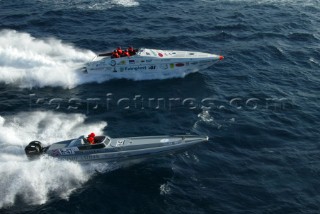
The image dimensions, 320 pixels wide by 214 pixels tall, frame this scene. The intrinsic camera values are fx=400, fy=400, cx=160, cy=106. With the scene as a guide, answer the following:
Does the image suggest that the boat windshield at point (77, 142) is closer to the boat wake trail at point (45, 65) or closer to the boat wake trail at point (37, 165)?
the boat wake trail at point (37, 165)

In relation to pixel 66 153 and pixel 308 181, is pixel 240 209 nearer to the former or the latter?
pixel 308 181

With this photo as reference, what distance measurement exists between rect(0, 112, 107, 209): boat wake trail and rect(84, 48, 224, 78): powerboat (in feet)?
28.8

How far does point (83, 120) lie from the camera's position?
3503 centimetres

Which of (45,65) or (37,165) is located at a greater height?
(45,65)

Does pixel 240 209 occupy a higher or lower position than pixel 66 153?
lower

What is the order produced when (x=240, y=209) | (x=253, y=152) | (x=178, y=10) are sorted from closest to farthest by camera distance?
(x=240, y=209)
(x=253, y=152)
(x=178, y=10)

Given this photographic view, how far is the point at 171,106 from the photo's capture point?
3778 cm

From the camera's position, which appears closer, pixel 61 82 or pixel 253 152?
pixel 253 152

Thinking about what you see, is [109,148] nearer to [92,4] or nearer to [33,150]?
[33,150]

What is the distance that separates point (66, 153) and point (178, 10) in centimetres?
3790

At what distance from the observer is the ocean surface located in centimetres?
2689

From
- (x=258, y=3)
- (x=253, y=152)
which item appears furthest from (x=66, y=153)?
(x=258, y=3)

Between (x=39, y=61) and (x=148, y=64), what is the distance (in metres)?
11.9

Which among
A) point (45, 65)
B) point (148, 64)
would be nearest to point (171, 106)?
point (148, 64)
